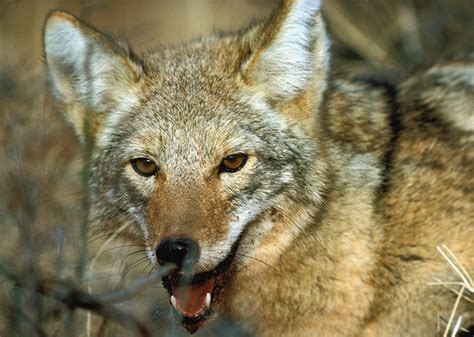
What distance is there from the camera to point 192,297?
13.9 feet

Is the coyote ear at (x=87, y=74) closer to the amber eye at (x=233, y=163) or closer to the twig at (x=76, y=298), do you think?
the amber eye at (x=233, y=163)

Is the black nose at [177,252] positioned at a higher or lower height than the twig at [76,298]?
higher

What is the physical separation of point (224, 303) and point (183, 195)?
893mm

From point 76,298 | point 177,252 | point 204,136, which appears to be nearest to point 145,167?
point 204,136

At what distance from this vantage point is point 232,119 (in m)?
4.37

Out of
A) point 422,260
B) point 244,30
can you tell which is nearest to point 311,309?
point 422,260

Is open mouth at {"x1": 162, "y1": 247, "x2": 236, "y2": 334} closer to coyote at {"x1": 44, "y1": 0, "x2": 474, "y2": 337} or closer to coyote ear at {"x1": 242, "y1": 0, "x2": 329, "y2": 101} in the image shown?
coyote at {"x1": 44, "y1": 0, "x2": 474, "y2": 337}

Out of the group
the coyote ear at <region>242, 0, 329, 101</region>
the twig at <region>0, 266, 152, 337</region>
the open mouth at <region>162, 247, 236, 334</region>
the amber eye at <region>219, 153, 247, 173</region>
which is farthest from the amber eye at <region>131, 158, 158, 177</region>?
the twig at <region>0, 266, 152, 337</region>

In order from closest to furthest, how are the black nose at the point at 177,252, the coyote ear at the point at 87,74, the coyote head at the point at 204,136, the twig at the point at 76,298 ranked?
the twig at the point at 76,298, the black nose at the point at 177,252, the coyote head at the point at 204,136, the coyote ear at the point at 87,74

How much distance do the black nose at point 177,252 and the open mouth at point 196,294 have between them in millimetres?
265

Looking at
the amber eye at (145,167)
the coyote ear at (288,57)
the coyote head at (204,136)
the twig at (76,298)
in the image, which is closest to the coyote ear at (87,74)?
the coyote head at (204,136)

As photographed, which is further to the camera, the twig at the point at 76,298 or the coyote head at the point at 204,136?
the coyote head at the point at 204,136

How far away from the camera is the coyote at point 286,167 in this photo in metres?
4.31

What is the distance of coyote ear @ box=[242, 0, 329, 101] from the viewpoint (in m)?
4.43
